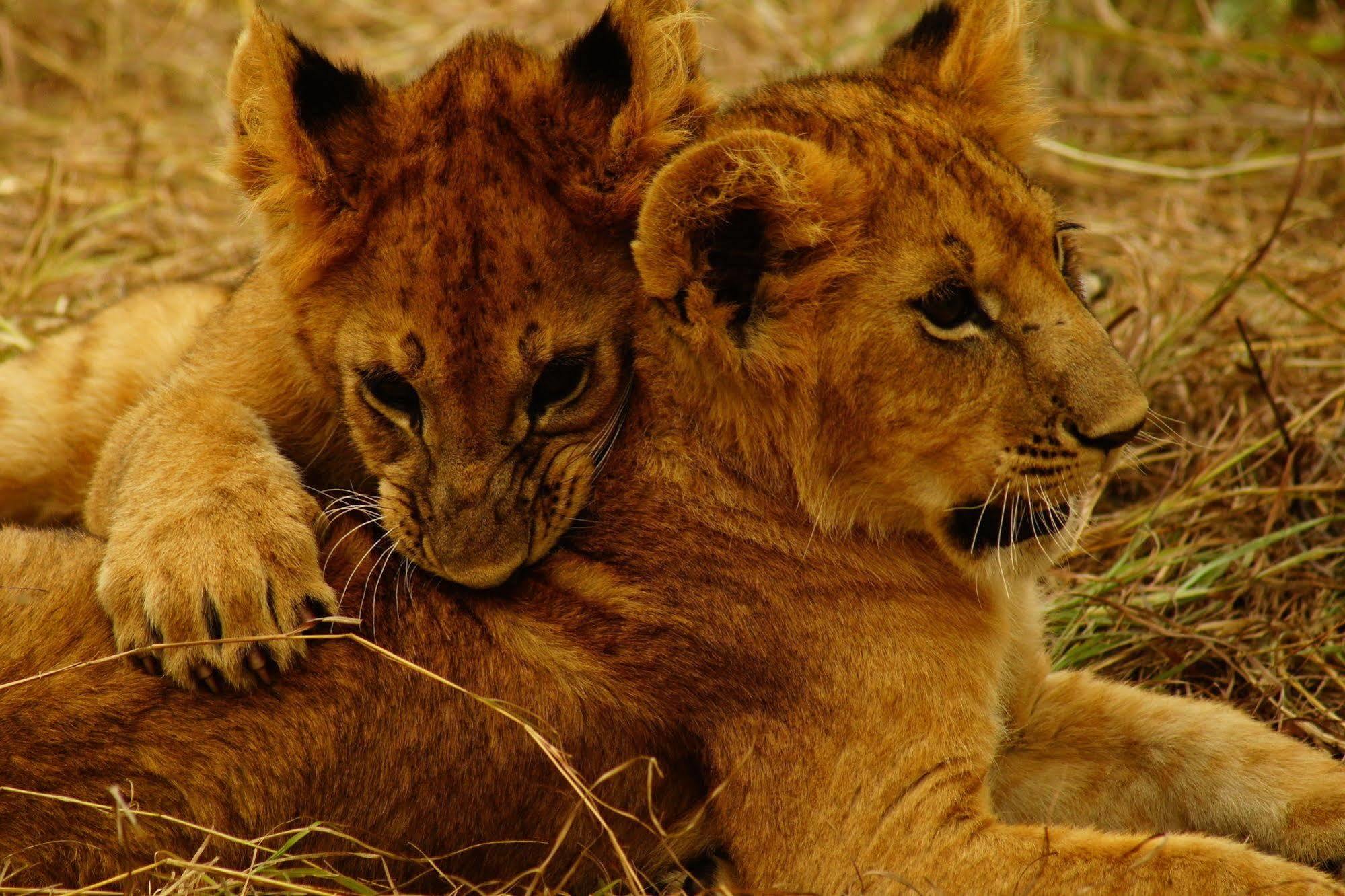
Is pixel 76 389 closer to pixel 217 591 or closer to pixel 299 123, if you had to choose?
pixel 299 123

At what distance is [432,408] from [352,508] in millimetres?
409

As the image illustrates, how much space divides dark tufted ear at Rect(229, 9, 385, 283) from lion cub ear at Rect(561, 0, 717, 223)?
0.57 m

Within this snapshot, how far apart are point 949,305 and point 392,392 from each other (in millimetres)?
1351

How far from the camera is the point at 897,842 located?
321cm

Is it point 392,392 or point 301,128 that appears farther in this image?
point 301,128

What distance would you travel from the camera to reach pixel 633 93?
3.50 m

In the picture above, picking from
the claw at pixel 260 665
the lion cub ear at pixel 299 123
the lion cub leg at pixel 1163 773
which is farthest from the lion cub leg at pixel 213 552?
the lion cub leg at pixel 1163 773

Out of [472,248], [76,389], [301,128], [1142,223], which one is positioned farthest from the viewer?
[1142,223]

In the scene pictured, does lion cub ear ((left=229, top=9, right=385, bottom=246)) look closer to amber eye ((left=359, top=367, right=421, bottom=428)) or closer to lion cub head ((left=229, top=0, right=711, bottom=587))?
lion cub head ((left=229, top=0, right=711, bottom=587))

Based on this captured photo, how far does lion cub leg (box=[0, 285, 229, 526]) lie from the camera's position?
16.0 feet

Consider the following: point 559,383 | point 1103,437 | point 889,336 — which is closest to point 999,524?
point 1103,437

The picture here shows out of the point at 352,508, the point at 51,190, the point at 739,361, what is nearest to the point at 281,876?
the point at 352,508

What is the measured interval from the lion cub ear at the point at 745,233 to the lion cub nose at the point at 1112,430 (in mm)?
645

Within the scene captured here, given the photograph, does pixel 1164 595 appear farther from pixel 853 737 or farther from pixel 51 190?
pixel 51 190
